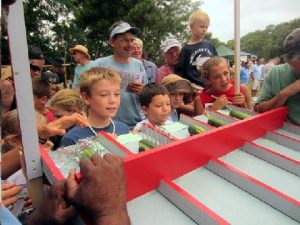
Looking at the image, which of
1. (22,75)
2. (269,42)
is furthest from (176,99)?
(269,42)

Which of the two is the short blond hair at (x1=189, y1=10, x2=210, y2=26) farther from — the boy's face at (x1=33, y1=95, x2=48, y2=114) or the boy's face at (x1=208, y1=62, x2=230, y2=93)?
the boy's face at (x1=33, y1=95, x2=48, y2=114)

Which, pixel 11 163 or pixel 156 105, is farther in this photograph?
pixel 156 105

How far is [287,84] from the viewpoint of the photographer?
7.71 ft

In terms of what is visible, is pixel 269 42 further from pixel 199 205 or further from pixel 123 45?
pixel 199 205

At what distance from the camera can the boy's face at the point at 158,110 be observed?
2.55 metres

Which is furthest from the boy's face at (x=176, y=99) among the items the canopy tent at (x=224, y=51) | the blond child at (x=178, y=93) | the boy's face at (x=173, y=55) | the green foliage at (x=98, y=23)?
the canopy tent at (x=224, y=51)

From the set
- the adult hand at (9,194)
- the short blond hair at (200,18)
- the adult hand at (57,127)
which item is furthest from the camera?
the short blond hair at (200,18)

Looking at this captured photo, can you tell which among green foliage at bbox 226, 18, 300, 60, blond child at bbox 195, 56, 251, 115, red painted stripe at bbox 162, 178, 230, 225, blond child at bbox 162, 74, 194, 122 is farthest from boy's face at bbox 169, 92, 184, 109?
green foliage at bbox 226, 18, 300, 60

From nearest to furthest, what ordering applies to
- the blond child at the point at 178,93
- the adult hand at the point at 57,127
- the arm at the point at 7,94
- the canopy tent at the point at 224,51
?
the adult hand at the point at 57,127, the arm at the point at 7,94, the blond child at the point at 178,93, the canopy tent at the point at 224,51

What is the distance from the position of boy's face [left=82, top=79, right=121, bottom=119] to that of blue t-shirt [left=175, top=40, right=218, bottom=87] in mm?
1835

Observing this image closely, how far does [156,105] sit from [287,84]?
3.55 feet

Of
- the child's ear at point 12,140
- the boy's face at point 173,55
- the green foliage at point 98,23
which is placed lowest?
the child's ear at point 12,140

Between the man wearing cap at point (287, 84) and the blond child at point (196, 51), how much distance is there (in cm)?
135

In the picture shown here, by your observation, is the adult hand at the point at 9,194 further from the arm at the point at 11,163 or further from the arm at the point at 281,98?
the arm at the point at 281,98
